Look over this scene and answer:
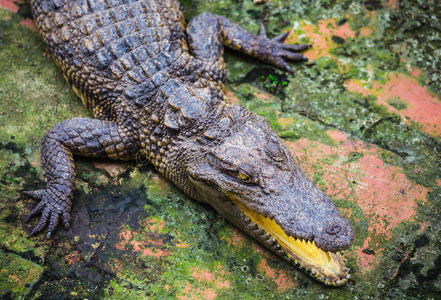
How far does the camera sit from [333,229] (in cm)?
290

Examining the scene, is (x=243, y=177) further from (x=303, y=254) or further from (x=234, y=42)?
(x=234, y=42)

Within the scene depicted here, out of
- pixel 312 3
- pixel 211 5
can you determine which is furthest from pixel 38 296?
pixel 312 3

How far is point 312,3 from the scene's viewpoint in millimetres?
5051

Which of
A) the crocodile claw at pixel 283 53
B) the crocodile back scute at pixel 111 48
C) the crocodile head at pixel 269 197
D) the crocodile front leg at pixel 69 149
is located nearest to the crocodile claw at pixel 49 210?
the crocodile front leg at pixel 69 149

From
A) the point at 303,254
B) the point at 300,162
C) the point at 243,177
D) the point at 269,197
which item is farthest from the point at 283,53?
the point at 303,254

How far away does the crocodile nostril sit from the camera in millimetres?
2884

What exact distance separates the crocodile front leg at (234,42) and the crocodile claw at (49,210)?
6.47 feet

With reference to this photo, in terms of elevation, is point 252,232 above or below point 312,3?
below

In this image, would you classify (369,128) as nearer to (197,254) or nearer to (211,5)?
(197,254)

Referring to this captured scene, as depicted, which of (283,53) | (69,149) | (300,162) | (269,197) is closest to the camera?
(269,197)

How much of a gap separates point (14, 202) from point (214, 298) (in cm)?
183

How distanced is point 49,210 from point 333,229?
7.29 feet

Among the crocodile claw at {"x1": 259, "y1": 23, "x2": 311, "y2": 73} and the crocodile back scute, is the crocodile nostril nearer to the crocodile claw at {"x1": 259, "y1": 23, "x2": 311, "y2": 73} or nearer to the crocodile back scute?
the crocodile back scute

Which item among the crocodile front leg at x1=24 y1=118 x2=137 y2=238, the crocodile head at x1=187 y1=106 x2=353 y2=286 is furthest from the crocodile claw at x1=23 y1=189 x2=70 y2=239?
the crocodile head at x1=187 y1=106 x2=353 y2=286
